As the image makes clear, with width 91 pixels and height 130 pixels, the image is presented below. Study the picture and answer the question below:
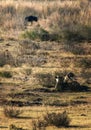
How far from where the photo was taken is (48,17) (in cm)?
3788

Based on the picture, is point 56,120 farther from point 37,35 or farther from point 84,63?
point 37,35

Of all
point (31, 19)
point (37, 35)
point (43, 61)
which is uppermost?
point (43, 61)

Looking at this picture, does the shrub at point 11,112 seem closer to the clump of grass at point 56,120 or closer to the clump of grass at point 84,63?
the clump of grass at point 56,120

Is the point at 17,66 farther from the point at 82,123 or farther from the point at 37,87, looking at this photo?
the point at 82,123

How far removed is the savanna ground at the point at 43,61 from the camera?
50.1ft

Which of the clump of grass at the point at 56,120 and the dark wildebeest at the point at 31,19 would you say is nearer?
the clump of grass at the point at 56,120

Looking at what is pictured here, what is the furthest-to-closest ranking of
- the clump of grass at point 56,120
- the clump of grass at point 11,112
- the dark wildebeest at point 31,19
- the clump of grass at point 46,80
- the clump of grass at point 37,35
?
the dark wildebeest at point 31,19
the clump of grass at point 37,35
the clump of grass at point 46,80
the clump of grass at point 11,112
the clump of grass at point 56,120

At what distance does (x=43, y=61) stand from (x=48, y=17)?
14.6m

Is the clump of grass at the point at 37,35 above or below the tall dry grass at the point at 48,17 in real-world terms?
above

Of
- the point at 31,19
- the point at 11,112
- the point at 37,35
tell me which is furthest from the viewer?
Answer: the point at 31,19

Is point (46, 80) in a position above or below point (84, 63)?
above

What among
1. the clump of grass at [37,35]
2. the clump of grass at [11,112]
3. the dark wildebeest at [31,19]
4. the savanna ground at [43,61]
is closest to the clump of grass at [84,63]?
the savanna ground at [43,61]

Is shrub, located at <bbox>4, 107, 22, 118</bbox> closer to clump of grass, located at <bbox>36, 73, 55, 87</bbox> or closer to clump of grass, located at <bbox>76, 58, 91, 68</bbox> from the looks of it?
clump of grass, located at <bbox>36, 73, 55, 87</bbox>

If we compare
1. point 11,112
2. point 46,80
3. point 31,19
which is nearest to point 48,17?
point 31,19
